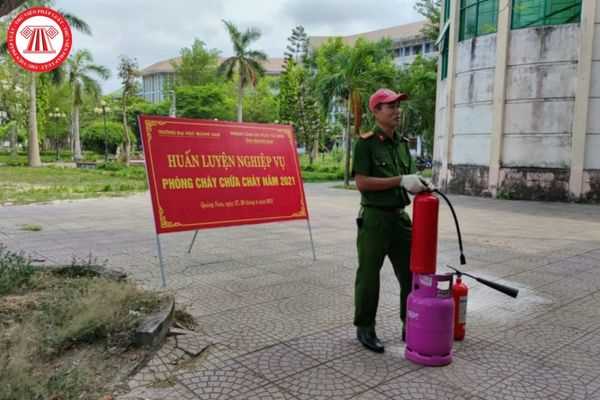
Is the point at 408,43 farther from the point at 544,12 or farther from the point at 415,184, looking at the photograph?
Answer: the point at 415,184

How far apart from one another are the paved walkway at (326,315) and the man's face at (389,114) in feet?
5.29

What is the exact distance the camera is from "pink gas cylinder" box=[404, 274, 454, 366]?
137 inches

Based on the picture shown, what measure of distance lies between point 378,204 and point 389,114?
63cm

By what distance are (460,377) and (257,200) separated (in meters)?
3.61

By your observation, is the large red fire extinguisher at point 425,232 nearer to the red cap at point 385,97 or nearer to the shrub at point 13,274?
the red cap at point 385,97

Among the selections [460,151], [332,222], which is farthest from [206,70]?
[332,222]

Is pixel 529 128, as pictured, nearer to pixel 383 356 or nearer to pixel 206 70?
pixel 383 356

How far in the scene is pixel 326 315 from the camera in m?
4.56

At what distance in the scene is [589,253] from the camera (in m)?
7.65

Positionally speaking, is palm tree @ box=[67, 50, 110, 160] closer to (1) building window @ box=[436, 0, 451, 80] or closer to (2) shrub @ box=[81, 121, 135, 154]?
(2) shrub @ box=[81, 121, 135, 154]

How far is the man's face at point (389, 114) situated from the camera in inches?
145

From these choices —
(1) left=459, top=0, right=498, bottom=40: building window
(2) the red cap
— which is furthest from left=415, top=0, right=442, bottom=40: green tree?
(2) the red cap

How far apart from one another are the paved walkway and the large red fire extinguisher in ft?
2.22

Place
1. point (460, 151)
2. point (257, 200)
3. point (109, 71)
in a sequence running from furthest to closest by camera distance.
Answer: point (109, 71), point (460, 151), point (257, 200)
